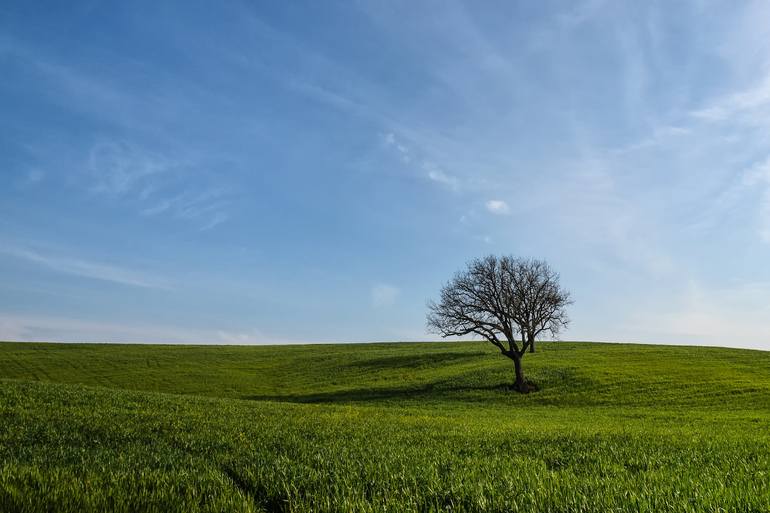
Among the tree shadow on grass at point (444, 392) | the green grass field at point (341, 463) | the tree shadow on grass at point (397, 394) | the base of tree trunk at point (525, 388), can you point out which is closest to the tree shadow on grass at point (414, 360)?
the tree shadow on grass at point (444, 392)

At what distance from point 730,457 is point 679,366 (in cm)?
5418

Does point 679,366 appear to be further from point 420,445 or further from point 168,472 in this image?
point 168,472

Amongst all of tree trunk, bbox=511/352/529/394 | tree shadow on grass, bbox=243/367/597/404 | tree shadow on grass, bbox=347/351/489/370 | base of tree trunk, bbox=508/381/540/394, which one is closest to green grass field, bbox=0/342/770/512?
base of tree trunk, bbox=508/381/540/394

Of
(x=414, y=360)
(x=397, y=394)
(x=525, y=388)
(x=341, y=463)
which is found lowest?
(x=397, y=394)

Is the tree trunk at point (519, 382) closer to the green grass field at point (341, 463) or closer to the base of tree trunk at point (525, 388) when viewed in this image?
the base of tree trunk at point (525, 388)

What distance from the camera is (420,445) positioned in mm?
11258

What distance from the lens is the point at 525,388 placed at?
152 feet

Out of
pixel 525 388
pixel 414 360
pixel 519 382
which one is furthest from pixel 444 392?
pixel 414 360

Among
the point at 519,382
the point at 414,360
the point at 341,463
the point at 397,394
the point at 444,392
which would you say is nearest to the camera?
the point at 341,463

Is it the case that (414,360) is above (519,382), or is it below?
above

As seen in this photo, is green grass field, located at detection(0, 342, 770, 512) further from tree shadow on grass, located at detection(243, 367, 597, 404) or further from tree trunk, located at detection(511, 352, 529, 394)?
tree shadow on grass, located at detection(243, 367, 597, 404)

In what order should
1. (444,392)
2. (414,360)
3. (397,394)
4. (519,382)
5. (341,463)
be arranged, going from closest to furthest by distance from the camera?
(341,463) < (397,394) < (444,392) < (519,382) < (414,360)

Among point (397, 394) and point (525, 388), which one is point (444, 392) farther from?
point (525, 388)

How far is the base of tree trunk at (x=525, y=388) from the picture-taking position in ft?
151
